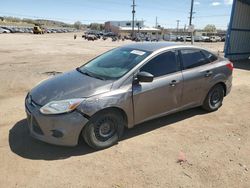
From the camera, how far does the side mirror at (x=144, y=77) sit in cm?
396

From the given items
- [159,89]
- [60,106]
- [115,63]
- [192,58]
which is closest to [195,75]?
[192,58]

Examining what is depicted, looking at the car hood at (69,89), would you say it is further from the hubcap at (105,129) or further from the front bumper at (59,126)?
the hubcap at (105,129)

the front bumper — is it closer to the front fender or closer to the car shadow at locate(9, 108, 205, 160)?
the front fender

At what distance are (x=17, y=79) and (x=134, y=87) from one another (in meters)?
5.90

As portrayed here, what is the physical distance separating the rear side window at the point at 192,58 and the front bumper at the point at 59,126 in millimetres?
2354

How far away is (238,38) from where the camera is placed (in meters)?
16.2

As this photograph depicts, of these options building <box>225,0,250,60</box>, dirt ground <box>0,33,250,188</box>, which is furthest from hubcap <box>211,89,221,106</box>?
building <box>225,0,250,60</box>

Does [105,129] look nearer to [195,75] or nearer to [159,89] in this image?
[159,89]

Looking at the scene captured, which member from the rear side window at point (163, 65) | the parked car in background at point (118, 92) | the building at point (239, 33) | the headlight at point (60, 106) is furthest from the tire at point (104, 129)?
the building at point (239, 33)

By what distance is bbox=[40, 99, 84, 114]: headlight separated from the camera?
3514 mm

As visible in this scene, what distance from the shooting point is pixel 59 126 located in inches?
138

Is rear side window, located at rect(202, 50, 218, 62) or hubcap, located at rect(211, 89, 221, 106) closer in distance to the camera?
rear side window, located at rect(202, 50, 218, 62)

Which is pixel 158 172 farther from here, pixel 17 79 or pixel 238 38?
pixel 238 38

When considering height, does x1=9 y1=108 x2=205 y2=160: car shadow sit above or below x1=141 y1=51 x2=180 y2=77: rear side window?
below
